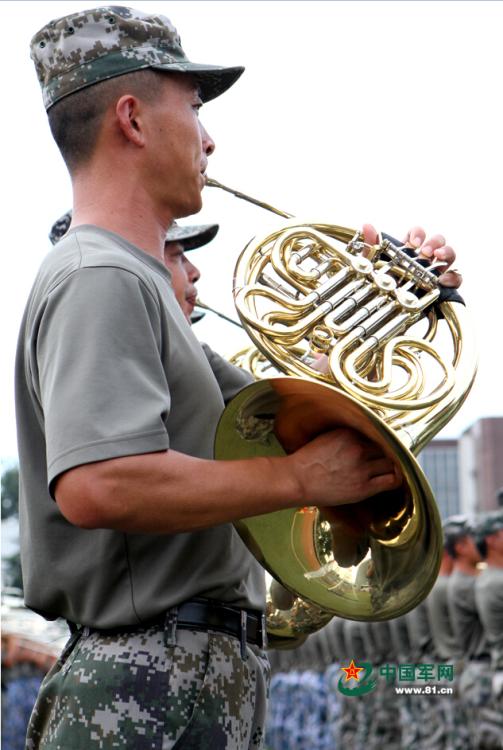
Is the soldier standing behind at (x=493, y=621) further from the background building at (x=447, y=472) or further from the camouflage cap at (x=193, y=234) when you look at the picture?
the background building at (x=447, y=472)

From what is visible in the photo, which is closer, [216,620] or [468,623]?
[216,620]

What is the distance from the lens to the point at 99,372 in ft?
7.18

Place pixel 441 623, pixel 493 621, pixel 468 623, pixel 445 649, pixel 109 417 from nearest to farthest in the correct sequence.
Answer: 1. pixel 109 417
2. pixel 493 621
3. pixel 468 623
4. pixel 445 649
5. pixel 441 623

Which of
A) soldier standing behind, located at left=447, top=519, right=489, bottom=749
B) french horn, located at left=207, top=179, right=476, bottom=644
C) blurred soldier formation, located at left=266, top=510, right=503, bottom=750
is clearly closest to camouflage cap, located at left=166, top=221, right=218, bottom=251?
french horn, located at left=207, top=179, right=476, bottom=644

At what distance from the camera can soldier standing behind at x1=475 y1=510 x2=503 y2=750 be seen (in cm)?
1018

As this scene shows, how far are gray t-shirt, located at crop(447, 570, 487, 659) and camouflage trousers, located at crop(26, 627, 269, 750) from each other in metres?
8.71

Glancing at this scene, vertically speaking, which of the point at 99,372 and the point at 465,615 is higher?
the point at 99,372

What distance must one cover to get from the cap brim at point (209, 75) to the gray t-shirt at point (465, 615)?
28.3 ft

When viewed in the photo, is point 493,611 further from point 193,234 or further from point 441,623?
point 193,234

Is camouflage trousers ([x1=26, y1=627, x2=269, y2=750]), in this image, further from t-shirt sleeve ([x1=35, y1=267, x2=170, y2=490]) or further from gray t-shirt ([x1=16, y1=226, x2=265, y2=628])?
t-shirt sleeve ([x1=35, y1=267, x2=170, y2=490])

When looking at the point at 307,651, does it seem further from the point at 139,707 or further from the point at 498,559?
the point at 139,707

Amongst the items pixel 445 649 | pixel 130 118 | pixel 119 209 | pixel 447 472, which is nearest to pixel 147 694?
pixel 119 209

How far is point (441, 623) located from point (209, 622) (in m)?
9.32

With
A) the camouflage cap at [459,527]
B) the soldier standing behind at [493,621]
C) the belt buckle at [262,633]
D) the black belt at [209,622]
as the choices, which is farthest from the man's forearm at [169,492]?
the camouflage cap at [459,527]
